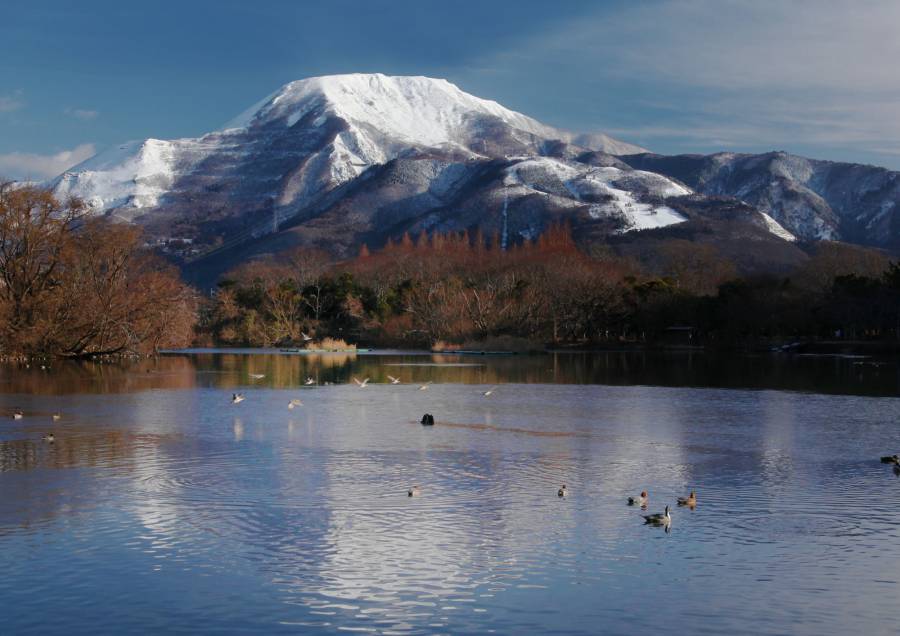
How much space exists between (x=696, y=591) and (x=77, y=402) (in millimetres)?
26792

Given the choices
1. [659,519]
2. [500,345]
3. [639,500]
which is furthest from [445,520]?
[500,345]

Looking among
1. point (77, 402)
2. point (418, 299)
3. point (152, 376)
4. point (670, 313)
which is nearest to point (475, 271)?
point (418, 299)

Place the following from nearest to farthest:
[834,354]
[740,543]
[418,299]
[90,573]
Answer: [90,573] < [740,543] < [834,354] < [418,299]

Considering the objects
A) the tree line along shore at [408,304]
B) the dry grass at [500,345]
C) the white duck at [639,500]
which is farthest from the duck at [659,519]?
the dry grass at [500,345]

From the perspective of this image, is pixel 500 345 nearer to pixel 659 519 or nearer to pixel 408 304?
pixel 408 304

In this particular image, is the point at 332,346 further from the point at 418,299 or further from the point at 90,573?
the point at 90,573

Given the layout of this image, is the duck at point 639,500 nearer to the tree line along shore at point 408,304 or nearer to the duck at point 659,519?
the duck at point 659,519

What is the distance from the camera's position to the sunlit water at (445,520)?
11.6 metres

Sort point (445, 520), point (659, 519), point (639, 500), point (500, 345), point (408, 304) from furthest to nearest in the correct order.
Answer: point (408, 304) → point (500, 345) → point (639, 500) → point (445, 520) → point (659, 519)

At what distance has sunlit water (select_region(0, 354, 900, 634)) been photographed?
11586mm

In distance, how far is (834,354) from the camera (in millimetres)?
73125

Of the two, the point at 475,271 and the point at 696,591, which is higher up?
the point at 475,271

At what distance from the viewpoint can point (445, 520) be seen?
1591 centimetres

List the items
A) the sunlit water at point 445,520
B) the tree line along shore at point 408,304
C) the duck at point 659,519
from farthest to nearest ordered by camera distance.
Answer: the tree line along shore at point 408,304
the duck at point 659,519
the sunlit water at point 445,520
